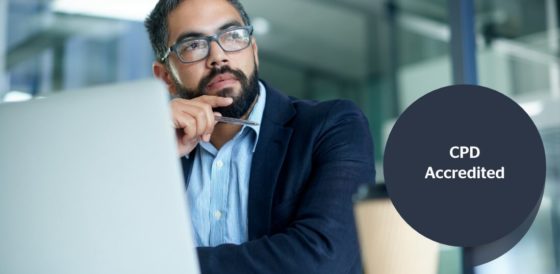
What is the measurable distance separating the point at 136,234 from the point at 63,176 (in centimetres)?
12

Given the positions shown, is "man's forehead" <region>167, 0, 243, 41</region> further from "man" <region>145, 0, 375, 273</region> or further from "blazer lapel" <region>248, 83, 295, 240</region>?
"blazer lapel" <region>248, 83, 295, 240</region>

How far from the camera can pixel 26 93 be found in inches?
179

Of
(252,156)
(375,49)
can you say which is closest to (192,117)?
(252,156)

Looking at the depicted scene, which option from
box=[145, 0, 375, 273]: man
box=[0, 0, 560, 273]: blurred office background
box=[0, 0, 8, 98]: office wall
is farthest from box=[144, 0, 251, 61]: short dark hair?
box=[0, 0, 8, 98]: office wall

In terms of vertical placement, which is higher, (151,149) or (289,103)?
(289,103)

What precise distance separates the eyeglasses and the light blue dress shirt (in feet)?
0.57

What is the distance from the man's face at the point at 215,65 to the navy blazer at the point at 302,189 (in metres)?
0.09

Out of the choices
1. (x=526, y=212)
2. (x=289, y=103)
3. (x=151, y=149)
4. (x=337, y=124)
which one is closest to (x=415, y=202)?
(x=526, y=212)

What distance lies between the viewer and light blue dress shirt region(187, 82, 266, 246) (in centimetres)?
174

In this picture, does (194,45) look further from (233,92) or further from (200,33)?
(233,92)

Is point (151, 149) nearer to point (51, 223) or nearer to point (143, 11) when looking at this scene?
point (51, 223)

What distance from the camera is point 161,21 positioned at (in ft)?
6.87

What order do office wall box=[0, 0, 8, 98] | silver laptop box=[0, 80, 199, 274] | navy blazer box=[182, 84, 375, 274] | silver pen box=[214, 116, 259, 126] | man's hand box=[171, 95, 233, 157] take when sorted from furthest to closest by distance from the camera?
office wall box=[0, 0, 8, 98], silver pen box=[214, 116, 259, 126], man's hand box=[171, 95, 233, 157], navy blazer box=[182, 84, 375, 274], silver laptop box=[0, 80, 199, 274]

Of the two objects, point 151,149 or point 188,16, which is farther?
point 188,16
